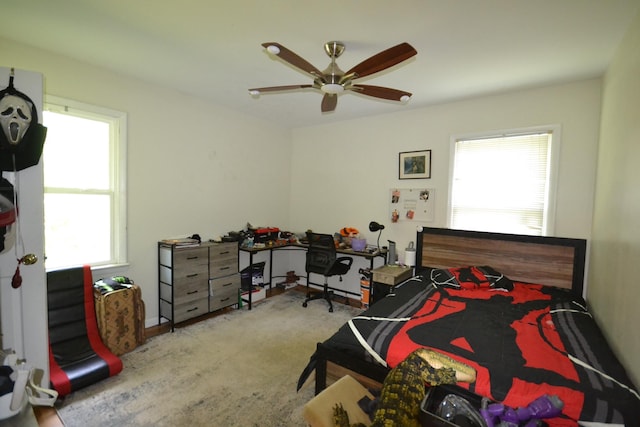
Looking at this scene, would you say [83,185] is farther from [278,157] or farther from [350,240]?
[350,240]

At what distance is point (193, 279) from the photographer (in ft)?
11.0

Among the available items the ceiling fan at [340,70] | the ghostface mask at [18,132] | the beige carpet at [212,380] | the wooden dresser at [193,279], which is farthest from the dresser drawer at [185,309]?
the ceiling fan at [340,70]

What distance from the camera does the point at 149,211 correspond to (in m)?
3.29

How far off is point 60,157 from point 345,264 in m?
3.34

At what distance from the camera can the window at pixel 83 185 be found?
8.77ft

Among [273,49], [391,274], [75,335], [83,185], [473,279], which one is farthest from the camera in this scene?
[391,274]

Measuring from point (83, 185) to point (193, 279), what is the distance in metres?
1.42

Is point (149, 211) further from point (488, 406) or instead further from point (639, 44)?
point (639, 44)

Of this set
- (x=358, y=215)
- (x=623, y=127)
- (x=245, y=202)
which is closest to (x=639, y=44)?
(x=623, y=127)

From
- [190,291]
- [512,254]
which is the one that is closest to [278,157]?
[190,291]

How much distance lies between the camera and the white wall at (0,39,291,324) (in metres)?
2.74

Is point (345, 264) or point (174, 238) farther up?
point (174, 238)

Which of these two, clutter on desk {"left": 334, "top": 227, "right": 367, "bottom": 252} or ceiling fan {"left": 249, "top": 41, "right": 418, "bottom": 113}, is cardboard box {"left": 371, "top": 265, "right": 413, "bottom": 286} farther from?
ceiling fan {"left": 249, "top": 41, "right": 418, "bottom": 113}

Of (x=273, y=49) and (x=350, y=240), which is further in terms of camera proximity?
(x=350, y=240)
